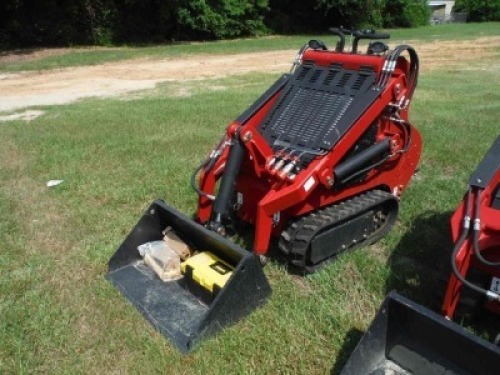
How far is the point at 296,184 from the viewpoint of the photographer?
3.24 m

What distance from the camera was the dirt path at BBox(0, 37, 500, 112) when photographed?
11.0 meters

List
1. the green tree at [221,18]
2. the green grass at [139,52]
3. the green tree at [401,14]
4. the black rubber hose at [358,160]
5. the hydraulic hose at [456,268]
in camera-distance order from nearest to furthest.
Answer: the hydraulic hose at [456,268] → the black rubber hose at [358,160] → the green grass at [139,52] → the green tree at [221,18] → the green tree at [401,14]

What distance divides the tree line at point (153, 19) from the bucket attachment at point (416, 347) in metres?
20.5

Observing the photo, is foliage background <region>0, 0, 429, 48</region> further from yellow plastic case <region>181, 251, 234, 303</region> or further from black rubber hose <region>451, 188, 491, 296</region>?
black rubber hose <region>451, 188, 491, 296</region>

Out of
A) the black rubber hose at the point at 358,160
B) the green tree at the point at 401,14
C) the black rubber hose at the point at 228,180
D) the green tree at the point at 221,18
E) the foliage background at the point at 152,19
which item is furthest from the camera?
the green tree at the point at 401,14

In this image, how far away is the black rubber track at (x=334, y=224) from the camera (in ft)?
11.0

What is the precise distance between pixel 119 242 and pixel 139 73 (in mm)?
10735

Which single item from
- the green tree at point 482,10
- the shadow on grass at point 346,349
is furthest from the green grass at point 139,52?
the green tree at point 482,10

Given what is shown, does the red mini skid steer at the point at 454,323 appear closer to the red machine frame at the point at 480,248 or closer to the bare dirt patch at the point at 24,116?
the red machine frame at the point at 480,248

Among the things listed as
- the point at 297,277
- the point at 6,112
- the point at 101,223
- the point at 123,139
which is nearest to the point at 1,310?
the point at 101,223

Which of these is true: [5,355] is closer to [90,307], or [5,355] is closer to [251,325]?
[90,307]

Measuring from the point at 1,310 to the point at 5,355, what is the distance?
45cm

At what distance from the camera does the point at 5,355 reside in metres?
2.77

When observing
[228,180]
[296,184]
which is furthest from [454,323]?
[228,180]
